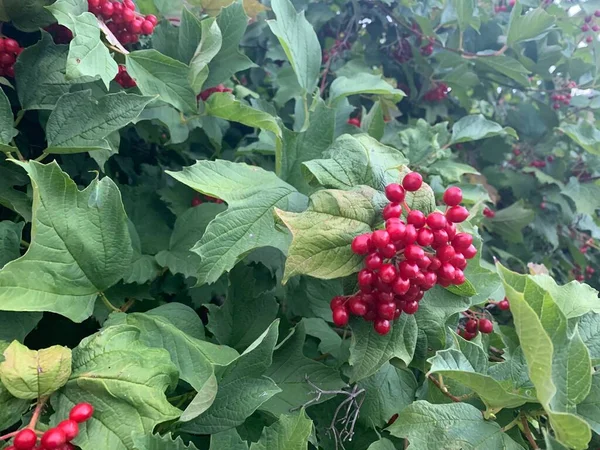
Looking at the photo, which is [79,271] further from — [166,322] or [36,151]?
[36,151]

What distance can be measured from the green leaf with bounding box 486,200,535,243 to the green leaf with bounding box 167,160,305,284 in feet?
4.02

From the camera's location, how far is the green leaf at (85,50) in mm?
968

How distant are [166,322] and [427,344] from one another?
0.53m

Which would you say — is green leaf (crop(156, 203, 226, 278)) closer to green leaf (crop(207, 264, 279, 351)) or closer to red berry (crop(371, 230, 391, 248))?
green leaf (crop(207, 264, 279, 351))

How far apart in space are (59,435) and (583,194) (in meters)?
2.09

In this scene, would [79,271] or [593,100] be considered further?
[593,100]

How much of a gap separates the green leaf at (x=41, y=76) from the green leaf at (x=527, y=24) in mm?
1565

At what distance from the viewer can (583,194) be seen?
205 centimetres

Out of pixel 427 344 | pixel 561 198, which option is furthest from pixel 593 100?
pixel 427 344

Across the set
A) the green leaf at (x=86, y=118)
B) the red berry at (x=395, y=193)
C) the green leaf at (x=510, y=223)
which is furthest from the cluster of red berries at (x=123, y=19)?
the green leaf at (x=510, y=223)

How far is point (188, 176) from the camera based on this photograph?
97 centimetres

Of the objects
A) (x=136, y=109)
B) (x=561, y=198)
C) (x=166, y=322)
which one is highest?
(x=136, y=109)

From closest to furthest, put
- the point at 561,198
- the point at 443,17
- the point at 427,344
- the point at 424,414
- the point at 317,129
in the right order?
the point at 424,414 < the point at 427,344 < the point at 317,129 < the point at 443,17 < the point at 561,198

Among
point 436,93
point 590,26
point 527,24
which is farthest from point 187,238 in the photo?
point 590,26
